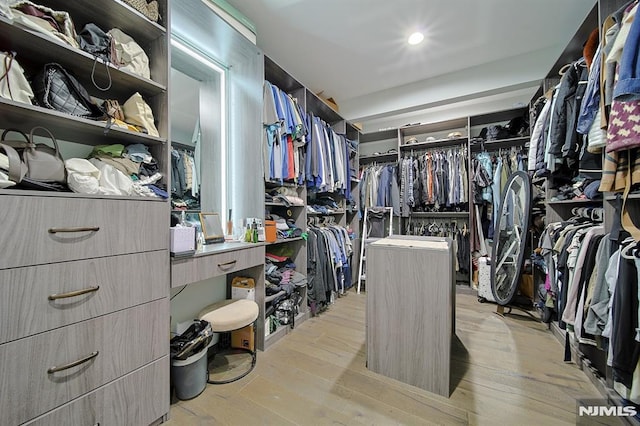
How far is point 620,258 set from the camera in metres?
1.15

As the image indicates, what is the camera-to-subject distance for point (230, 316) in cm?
149

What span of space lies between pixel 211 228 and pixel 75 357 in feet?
3.16

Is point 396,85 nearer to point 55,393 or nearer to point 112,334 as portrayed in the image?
point 112,334

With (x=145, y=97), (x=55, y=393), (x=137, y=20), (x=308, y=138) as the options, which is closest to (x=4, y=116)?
(x=145, y=97)

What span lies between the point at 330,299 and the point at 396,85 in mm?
3023

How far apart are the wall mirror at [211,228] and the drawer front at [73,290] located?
51 centimetres

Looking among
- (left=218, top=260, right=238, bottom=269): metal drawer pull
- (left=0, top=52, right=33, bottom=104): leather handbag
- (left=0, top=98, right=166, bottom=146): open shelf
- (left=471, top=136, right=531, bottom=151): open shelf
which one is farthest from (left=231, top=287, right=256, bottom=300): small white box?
(left=471, top=136, right=531, bottom=151): open shelf

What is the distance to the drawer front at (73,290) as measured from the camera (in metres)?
0.81

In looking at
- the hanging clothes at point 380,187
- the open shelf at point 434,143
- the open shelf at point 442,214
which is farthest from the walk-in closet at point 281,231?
the hanging clothes at point 380,187

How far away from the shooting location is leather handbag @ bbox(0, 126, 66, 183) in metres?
0.90

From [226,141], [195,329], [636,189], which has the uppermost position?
[226,141]

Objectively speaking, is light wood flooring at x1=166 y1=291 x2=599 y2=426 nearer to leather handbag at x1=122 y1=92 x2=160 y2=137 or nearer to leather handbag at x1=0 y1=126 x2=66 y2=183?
leather handbag at x1=0 y1=126 x2=66 y2=183

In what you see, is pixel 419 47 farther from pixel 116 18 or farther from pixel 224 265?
pixel 224 265

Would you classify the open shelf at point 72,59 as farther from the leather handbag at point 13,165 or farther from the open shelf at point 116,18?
the leather handbag at point 13,165
